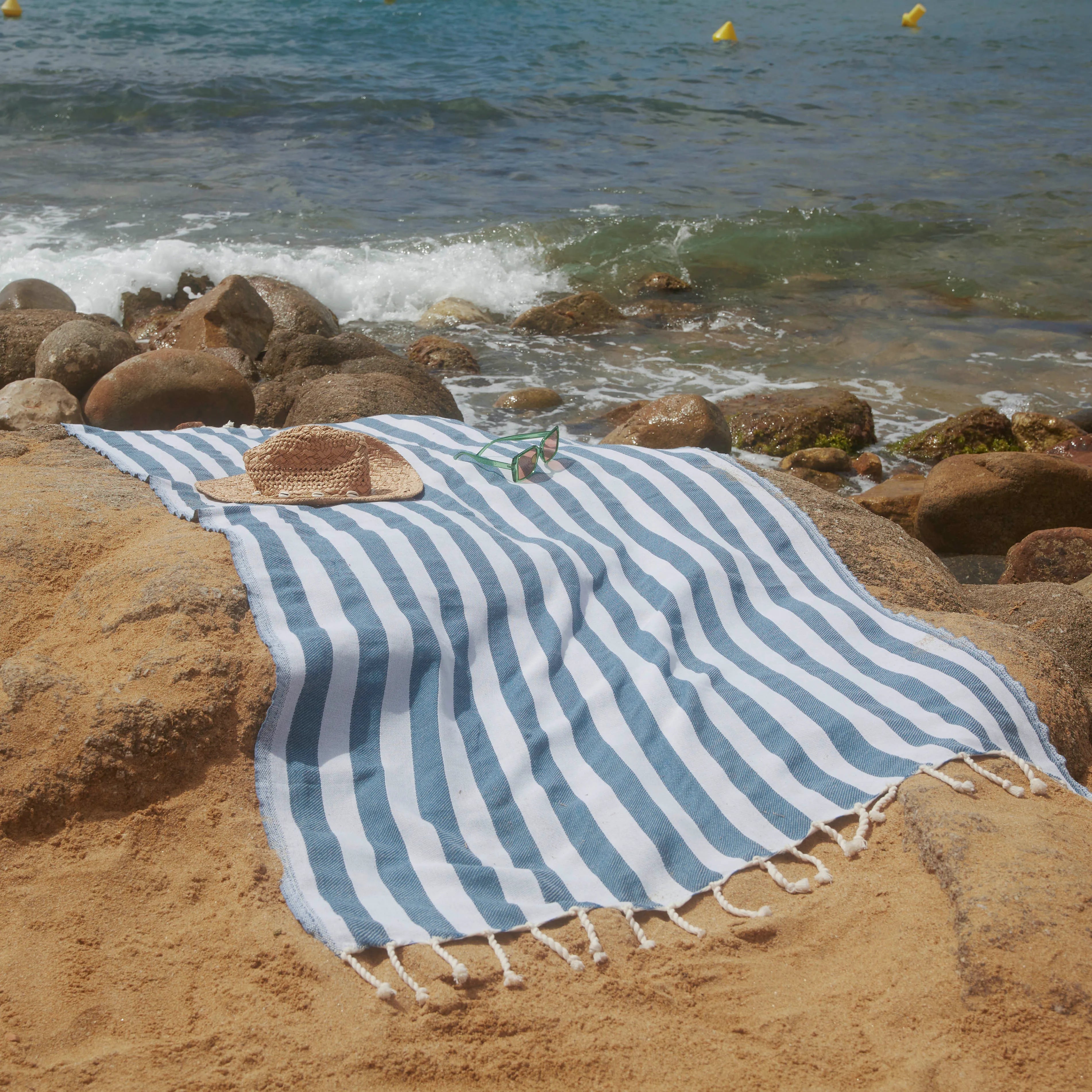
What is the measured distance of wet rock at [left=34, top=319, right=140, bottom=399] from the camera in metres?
7.39

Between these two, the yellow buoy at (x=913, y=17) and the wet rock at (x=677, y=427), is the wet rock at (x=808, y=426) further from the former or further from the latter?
the yellow buoy at (x=913, y=17)

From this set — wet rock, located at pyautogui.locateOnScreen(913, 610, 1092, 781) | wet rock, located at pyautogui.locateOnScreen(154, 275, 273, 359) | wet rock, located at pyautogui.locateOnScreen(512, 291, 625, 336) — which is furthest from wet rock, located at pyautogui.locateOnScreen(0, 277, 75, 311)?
wet rock, located at pyautogui.locateOnScreen(913, 610, 1092, 781)

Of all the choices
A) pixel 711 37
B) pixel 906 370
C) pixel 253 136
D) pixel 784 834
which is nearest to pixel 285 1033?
pixel 784 834

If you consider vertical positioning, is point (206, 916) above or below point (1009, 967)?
below

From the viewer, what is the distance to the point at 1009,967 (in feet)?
6.92

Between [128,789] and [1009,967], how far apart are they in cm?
225

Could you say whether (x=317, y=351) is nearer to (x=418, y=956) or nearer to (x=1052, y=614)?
(x=1052, y=614)

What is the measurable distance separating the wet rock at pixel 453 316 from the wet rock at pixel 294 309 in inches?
49.4

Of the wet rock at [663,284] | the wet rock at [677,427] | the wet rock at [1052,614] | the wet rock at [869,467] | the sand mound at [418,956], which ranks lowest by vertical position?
the wet rock at [869,467]

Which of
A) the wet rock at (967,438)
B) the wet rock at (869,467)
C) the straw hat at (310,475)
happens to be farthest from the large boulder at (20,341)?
the wet rock at (967,438)

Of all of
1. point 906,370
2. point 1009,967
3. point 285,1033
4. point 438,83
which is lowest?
point 906,370

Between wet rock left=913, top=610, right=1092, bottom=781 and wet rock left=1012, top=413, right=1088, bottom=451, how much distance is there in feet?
15.4

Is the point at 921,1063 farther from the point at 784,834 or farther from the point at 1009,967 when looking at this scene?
the point at 784,834

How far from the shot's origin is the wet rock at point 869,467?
738cm
